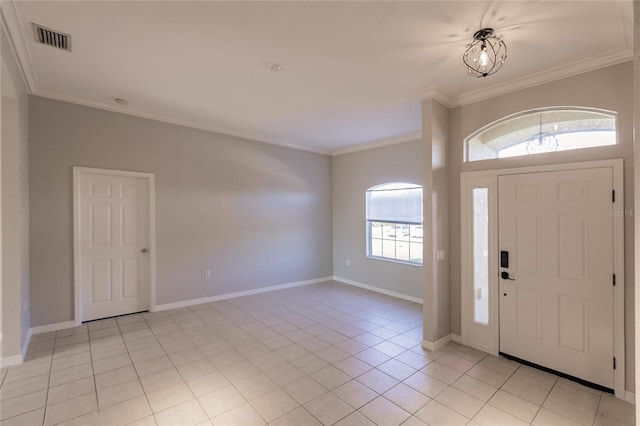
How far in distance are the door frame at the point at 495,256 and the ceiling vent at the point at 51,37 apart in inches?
167

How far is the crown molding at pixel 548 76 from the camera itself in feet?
8.36

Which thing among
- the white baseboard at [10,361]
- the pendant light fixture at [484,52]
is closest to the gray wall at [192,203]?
the white baseboard at [10,361]

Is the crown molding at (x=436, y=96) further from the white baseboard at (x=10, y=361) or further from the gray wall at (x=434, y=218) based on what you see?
the white baseboard at (x=10, y=361)

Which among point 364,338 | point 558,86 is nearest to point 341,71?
point 558,86

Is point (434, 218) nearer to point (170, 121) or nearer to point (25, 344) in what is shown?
point (170, 121)

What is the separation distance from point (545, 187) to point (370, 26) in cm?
237

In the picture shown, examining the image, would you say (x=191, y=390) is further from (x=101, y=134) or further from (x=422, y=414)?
(x=101, y=134)

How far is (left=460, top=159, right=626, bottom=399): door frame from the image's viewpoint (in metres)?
2.51

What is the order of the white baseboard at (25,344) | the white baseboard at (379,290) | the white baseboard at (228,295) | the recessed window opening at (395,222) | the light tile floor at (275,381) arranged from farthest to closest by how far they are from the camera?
the recessed window opening at (395,222) < the white baseboard at (379,290) < the white baseboard at (228,295) < the white baseboard at (25,344) < the light tile floor at (275,381)

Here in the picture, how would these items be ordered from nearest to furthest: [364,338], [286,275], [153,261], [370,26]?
[370,26] < [364,338] < [153,261] < [286,275]

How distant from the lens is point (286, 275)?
19.9 feet

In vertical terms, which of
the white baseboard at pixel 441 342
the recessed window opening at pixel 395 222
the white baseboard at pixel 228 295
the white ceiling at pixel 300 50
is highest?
the white ceiling at pixel 300 50

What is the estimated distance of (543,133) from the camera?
119 inches

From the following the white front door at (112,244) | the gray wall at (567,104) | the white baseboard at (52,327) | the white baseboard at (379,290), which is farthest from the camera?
the white baseboard at (379,290)
